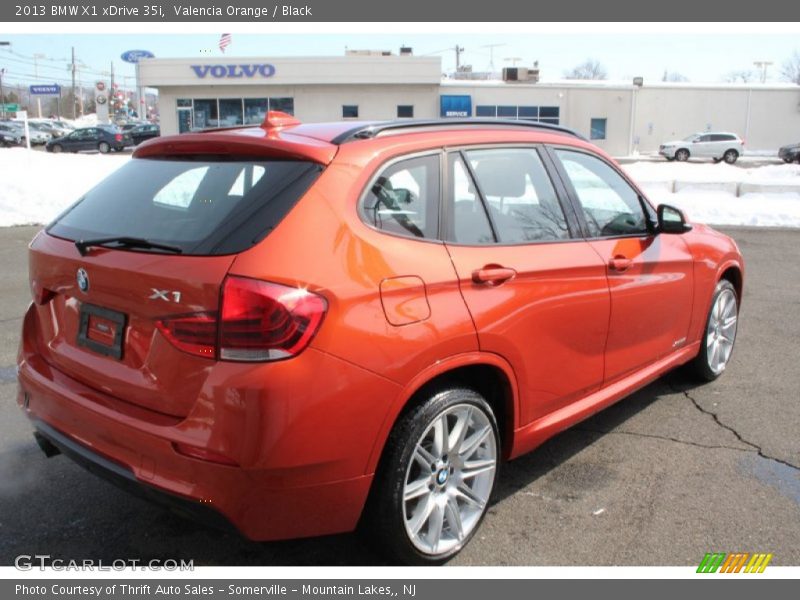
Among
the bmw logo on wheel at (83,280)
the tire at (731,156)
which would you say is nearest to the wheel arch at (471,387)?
the bmw logo on wheel at (83,280)

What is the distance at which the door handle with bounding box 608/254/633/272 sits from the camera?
12.3 feet

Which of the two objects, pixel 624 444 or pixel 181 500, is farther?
pixel 624 444

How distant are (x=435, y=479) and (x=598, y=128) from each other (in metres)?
44.7

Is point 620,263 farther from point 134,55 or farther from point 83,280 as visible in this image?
point 134,55

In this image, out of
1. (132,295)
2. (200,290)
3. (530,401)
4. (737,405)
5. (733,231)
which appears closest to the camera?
(200,290)

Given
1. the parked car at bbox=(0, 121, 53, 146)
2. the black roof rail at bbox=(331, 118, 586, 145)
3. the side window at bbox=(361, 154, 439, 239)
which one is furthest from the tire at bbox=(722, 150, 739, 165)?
the side window at bbox=(361, 154, 439, 239)

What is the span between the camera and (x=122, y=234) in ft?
9.34

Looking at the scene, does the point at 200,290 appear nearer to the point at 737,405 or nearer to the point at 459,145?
the point at 459,145

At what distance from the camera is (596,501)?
3.56 meters

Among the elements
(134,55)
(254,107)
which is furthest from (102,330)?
(134,55)

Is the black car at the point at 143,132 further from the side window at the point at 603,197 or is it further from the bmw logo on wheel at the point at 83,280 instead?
the bmw logo on wheel at the point at 83,280

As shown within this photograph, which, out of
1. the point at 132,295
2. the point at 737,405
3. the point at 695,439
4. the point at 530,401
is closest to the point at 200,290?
the point at 132,295

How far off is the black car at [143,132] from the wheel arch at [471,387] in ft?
148
